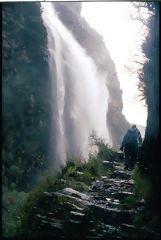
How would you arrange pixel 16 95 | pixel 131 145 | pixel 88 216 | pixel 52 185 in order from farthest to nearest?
pixel 16 95, pixel 131 145, pixel 52 185, pixel 88 216

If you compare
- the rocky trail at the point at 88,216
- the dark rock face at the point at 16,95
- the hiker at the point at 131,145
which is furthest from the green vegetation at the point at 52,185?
the dark rock face at the point at 16,95

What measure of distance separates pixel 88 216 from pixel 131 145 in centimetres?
205

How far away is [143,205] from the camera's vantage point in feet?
22.8

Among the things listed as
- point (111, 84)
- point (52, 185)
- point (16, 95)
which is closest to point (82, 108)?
point (111, 84)

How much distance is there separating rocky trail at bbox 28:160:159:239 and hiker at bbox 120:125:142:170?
2.63ft

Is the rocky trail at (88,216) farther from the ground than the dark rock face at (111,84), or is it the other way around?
the dark rock face at (111,84)

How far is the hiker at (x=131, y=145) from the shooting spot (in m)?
8.10

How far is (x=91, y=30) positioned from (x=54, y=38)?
6817mm

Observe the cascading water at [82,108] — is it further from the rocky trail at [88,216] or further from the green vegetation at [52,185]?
the rocky trail at [88,216]

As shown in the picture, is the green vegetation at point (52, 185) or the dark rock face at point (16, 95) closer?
the green vegetation at point (52, 185)

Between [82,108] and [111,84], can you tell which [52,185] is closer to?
Answer: [82,108]

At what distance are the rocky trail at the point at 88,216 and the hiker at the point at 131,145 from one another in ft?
2.63

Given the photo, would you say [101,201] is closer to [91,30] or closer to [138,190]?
[138,190]

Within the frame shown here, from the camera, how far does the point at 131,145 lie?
841 cm
